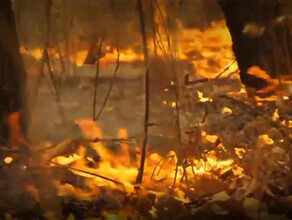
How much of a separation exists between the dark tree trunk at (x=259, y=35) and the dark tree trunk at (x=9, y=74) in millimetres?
741

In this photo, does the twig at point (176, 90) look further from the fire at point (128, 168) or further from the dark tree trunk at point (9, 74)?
the dark tree trunk at point (9, 74)

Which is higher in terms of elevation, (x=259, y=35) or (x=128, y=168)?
(x=259, y=35)

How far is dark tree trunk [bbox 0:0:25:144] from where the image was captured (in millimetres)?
1786

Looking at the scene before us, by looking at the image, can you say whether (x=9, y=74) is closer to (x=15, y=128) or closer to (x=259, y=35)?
(x=15, y=128)

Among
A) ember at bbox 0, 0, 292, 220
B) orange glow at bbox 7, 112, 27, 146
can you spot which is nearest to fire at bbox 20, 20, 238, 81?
ember at bbox 0, 0, 292, 220

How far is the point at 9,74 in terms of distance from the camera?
6.01 feet

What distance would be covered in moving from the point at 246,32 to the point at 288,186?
23.2 inches

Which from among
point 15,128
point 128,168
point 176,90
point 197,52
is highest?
point 197,52

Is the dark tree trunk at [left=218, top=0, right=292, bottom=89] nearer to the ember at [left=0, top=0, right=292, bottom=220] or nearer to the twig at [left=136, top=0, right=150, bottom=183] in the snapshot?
the ember at [left=0, top=0, right=292, bottom=220]

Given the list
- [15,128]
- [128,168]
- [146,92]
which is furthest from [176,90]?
[15,128]

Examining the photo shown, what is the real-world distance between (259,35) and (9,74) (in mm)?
906

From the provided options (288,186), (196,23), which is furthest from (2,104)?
(288,186)

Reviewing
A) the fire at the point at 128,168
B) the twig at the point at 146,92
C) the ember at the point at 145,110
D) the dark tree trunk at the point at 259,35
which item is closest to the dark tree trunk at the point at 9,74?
the ember at the point at 145,110

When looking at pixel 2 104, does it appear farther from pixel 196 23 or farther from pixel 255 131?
pixel 255 131
